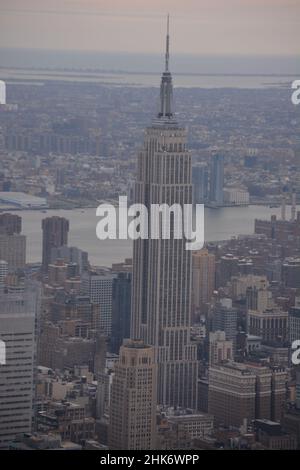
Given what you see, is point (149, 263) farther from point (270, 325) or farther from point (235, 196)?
point (270, 325)

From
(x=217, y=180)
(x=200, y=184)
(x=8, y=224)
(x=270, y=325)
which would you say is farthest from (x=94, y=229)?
(x=270, y=325)

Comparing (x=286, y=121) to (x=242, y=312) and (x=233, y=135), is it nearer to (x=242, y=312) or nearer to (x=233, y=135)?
(x=233, y=135)

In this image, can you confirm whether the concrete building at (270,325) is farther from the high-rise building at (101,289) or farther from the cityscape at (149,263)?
the high-rise building at (101,289)

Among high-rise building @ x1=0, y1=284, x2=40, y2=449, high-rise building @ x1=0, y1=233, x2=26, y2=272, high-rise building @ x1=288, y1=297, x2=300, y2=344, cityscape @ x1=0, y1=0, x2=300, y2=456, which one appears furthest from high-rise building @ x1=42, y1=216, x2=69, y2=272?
high-rise building @ x1=288, y1=297, x2=300, y2=344

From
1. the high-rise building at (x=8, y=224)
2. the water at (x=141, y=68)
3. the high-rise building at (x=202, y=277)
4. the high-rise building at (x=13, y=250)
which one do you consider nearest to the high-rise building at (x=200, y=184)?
the high-rise building at (x=202, y=277)

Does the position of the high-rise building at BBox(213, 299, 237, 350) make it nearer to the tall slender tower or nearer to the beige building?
the beige building
